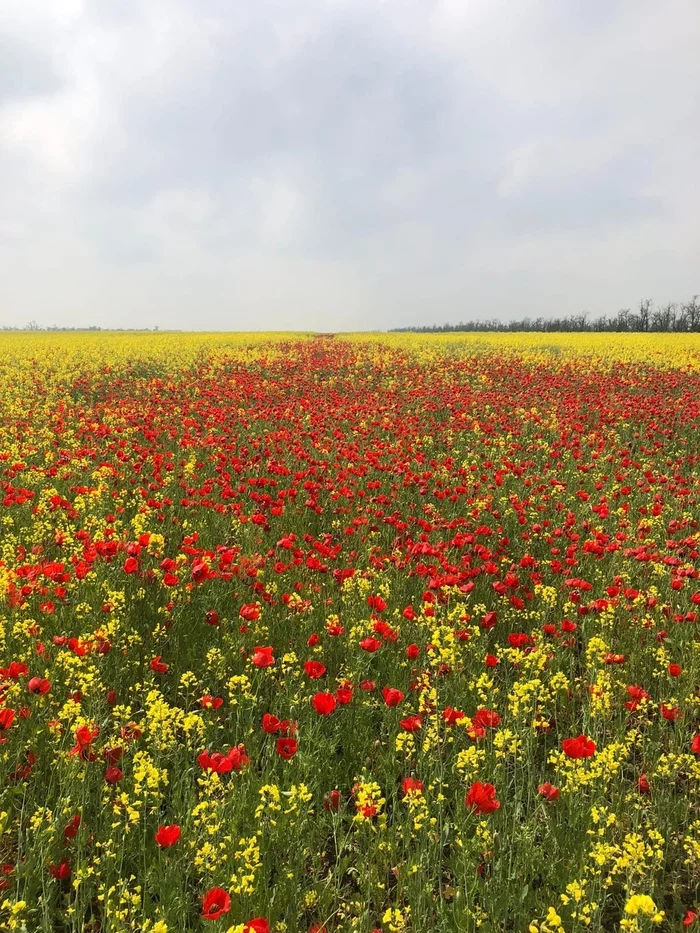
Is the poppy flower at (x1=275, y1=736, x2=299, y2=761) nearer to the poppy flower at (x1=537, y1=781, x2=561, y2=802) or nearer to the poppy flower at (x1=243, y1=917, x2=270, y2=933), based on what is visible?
the poppy flower at (x1=243, y1=917, x2=270, y2=933)

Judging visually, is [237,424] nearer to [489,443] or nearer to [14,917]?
[489,443]

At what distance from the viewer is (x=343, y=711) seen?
118 inches

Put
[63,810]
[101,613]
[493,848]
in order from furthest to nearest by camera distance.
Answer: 1. [101,613]
2. [493,848]
3. [63,810]

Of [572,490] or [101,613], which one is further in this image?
[572,490]

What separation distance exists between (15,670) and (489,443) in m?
8.06

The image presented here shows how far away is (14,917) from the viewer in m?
1.69

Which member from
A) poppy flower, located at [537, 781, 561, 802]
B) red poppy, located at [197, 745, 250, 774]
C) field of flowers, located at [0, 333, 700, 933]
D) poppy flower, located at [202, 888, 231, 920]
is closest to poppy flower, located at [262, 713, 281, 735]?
field of flowers, located at [0, 333, 700, 933]

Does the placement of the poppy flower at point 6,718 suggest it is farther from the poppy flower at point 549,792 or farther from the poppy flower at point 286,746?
the poppy flower at point 549,792

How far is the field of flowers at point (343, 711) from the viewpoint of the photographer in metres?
2.04

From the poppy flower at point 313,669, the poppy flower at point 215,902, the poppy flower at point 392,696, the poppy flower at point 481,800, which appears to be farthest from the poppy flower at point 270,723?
the poppy flower at point 481,800

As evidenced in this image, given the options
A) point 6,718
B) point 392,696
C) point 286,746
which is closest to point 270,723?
point 286,746

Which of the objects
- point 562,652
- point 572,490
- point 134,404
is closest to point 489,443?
point 572,490

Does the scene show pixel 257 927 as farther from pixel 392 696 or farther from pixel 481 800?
pixel 392 696

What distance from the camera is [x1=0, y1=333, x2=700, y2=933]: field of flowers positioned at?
6.68 feet
